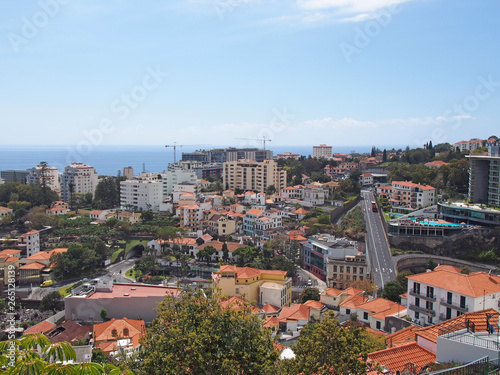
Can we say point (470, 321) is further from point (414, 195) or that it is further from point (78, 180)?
point (78, 180)

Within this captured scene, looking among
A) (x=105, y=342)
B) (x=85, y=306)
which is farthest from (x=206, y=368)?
(x=85, y=306)

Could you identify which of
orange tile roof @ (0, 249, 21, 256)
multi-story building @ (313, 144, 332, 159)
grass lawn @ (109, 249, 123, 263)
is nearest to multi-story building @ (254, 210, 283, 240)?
grass lawn @ (109, 249, 123, 263)

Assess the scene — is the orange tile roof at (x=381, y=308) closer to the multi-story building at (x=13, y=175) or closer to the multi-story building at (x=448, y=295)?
the multi-story building at (x=448, y=295)

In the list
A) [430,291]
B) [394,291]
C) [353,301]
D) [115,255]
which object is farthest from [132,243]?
[430,291]

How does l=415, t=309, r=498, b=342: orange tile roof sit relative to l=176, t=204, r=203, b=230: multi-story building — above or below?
above

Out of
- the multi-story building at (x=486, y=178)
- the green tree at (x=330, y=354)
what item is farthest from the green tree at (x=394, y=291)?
the multi-story building at (x=486, y=178)

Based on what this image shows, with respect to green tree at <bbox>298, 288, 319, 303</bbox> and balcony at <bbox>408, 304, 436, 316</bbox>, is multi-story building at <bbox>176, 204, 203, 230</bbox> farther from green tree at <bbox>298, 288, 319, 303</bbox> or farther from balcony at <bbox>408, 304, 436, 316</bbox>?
balcony at <bbox>408, 304, 436, 316</bbox>

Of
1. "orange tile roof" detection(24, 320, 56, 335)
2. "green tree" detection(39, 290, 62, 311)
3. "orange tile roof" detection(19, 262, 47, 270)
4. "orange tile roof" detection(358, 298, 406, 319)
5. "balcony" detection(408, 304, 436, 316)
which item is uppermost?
"balcony" detection(408, 304, 436, 316)
